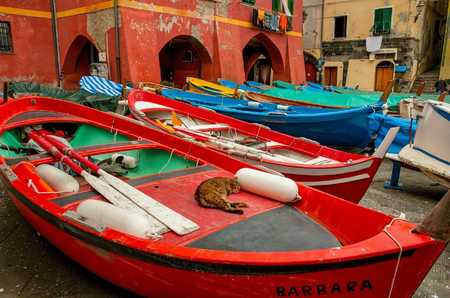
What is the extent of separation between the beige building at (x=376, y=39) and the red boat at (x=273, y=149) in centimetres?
1942

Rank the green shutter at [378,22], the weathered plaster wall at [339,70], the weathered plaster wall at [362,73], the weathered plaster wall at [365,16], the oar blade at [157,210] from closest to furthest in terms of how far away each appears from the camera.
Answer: the oar blade at [157,210]
the weathered plaster wall at [365,16]
the green shutter at [378,22]
the weathered plaster wall at [362,73]
the weathered plaster wall at [339,70]

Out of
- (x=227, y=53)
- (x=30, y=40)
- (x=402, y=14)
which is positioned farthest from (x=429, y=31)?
(x=30, y=40)

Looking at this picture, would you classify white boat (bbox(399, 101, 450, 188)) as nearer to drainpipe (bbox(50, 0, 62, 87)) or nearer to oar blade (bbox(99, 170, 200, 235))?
oar blade (bbox(99, 170, 200, 235))

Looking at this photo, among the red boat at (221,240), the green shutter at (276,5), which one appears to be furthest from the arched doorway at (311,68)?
the red boat at (221,240)

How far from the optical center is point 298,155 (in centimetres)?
547

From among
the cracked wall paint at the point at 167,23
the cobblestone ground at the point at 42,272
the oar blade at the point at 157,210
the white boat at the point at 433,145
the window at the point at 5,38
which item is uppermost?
the cracked wall paint at the point at 167,23

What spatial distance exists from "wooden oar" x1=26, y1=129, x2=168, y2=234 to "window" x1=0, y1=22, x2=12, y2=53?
41.9 feet

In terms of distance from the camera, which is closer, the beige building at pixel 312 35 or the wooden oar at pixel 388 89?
the wooden oar at pixel 388 89

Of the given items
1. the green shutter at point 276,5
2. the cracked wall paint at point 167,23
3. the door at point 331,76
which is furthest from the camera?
the door at point 331,76

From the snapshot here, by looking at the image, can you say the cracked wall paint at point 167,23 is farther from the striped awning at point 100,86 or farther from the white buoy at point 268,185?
the white buoy at point 268,185

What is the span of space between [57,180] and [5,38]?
14.0 metres

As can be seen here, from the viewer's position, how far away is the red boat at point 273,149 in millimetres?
4383

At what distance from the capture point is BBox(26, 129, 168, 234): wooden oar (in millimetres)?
2771

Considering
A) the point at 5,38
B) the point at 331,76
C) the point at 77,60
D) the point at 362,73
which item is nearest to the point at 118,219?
the point at 5,38
